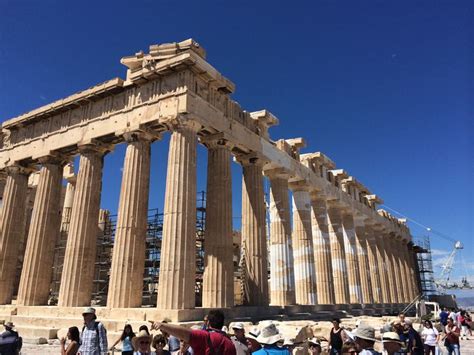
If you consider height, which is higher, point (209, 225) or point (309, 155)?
point (309, 155)

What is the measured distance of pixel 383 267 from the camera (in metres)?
39.4

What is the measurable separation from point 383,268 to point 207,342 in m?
38.7

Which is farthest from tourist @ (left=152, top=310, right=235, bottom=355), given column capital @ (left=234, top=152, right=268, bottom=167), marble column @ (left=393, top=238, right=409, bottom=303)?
marble column @ (left=393, top=238, right=409, bottom=303)

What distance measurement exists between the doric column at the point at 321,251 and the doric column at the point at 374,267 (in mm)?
10342

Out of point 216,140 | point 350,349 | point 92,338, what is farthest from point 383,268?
point 350,349

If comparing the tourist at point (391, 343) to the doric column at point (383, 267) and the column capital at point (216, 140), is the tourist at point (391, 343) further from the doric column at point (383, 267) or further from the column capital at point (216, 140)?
the doric column at point (383, 267)

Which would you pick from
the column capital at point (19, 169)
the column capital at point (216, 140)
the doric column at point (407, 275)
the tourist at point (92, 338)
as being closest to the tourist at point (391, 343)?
the tourist at point (92, 338)

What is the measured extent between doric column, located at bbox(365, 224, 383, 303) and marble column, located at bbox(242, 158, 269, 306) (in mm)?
20076

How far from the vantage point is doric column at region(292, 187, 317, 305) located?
2595cm

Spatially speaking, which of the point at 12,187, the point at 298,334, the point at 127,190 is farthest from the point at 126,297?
the point at 12,187

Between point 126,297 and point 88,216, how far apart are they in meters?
5.36

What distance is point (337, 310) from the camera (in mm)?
27484

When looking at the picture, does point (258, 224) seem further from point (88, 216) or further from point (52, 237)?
point (52, 237)

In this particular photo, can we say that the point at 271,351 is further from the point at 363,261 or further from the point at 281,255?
the point at 363,261
